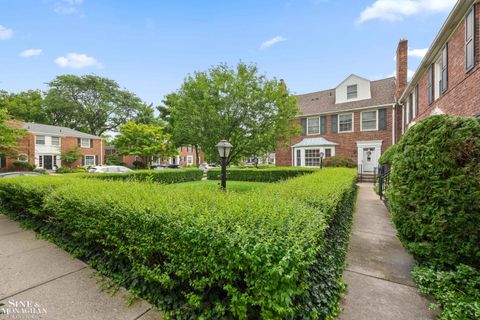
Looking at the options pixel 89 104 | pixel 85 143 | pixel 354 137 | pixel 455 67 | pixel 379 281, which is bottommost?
pixel 379 281

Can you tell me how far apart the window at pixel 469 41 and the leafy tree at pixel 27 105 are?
46295mm

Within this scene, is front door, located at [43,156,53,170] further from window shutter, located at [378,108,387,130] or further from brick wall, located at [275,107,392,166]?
window shutter, located at [378,108,387,130]

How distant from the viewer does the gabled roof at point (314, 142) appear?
60.4 ft

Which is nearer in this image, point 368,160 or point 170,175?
point 170,175

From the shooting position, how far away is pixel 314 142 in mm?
19000

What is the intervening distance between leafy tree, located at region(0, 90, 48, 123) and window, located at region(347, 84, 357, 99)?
143 feet

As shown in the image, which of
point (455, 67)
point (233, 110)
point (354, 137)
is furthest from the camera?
point (354, 137)

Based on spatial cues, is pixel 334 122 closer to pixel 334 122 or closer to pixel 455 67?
pixel 334 122

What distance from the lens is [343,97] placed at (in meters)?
19.0

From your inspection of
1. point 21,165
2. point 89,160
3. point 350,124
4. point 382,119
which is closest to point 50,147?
point 21,165

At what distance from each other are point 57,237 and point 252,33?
485 inches

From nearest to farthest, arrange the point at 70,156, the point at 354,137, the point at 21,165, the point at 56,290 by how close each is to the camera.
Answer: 1. the point at 56,290
2. the point at 354,137
3. the point at 21,165
4. the point at 70,156

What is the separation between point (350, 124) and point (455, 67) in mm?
11135

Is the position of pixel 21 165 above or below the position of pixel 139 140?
below
